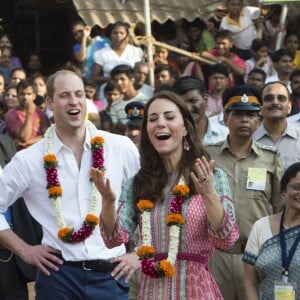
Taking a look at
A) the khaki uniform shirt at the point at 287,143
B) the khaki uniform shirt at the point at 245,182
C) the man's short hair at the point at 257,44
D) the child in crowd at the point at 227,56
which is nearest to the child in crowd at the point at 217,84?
the child in crowd at the point at 227,56

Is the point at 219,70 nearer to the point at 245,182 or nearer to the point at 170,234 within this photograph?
the point at 245,182

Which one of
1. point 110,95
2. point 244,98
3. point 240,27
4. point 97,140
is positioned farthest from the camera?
point 240,27

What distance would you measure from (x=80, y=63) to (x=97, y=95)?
1.05m

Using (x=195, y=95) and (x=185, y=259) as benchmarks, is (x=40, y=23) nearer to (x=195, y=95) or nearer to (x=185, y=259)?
(x=195, y=95)

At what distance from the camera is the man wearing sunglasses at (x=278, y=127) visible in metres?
7.71

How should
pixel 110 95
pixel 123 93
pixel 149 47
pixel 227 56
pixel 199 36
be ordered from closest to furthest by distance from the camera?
pixel 123 93 → pixel 110 95 → pixel 149 47 → pixel 227 56 → pixel 199 36

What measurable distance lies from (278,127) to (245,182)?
1.11m

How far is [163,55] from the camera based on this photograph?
1281 centimetres

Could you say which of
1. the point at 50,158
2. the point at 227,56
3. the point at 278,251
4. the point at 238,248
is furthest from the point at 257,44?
the point at 50,158

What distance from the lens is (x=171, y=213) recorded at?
505 cm

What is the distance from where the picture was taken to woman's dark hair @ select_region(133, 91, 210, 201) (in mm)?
5184

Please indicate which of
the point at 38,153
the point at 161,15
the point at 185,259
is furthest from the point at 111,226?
the point at 161,15

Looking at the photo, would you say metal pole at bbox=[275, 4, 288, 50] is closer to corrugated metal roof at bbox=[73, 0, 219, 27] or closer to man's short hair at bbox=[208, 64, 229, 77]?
corrugated metal roof at bbox=[73, 0, 219, 27]

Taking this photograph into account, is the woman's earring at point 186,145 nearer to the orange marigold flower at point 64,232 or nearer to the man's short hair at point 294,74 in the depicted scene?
the orange marigold flower at point 64,232
